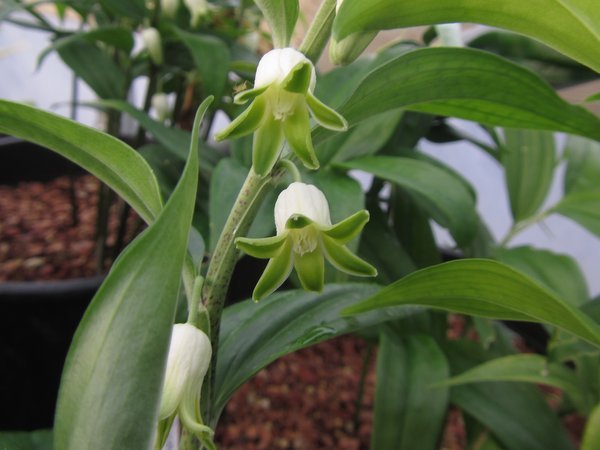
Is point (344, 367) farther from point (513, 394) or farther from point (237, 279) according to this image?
point (513, 394)

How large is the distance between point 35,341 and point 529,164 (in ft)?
2.92

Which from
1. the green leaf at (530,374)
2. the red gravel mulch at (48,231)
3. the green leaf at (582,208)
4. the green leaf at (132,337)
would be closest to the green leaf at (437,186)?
the green leaf at (530,374)

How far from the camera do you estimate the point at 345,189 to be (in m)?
0.60

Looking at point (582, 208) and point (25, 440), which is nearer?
point (25, 440)

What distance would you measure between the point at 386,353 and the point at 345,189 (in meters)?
0.22

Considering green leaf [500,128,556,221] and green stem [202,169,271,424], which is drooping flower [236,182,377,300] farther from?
green leaf [500,128,556,221]

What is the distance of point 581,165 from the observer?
917 mm

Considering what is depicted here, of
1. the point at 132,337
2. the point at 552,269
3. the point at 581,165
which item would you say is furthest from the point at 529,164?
the point at 132,337

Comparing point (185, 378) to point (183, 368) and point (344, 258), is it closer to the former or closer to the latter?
point (183, 368)

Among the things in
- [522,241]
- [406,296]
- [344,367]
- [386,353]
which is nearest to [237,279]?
[344,367]

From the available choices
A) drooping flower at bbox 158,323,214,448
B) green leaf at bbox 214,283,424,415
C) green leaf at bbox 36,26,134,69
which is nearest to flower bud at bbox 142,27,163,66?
green leaf at bbox 36,26,134,69

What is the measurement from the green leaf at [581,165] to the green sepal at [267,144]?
767 mm

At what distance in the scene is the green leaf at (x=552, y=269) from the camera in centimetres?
74

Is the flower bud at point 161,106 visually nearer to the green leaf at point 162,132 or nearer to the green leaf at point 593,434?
the green leaf at point 162,132
